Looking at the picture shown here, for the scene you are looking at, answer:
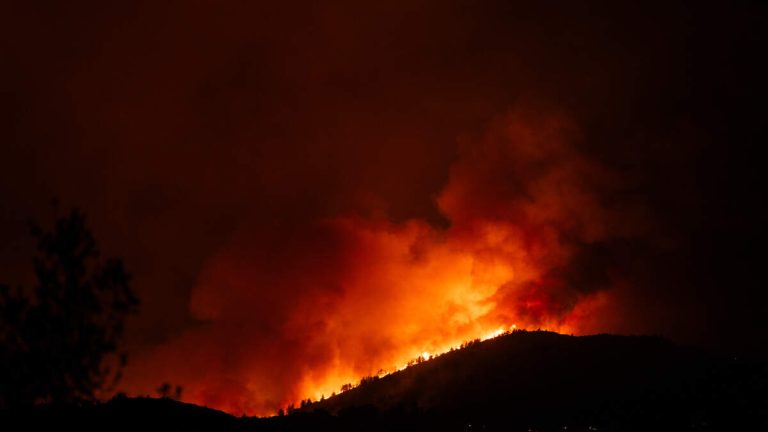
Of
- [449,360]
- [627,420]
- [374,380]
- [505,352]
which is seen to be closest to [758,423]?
[627,420]

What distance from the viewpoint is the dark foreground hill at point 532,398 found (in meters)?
28.9

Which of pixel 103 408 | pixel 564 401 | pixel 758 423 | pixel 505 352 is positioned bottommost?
pixel 758 423

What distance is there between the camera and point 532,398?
61.6m

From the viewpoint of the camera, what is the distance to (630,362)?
67.8m

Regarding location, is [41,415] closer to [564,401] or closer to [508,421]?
[508,421]

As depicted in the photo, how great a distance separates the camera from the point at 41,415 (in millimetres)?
21672

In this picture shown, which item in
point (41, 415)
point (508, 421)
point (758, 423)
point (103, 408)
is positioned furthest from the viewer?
point (508, 421)

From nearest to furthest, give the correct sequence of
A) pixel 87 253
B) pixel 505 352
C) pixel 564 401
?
pixel 87 253 < pixel 564 401 < pixel 505 352

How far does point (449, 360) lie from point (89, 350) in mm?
61228

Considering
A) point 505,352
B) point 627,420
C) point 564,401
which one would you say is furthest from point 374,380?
point 627,420

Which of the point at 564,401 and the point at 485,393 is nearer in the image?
the point at 564,401

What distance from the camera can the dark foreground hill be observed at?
28.9 metres

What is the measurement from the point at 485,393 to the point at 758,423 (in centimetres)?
2657

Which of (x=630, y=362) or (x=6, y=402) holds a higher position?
(x=630, y=362)
